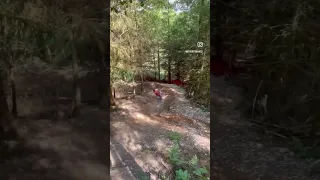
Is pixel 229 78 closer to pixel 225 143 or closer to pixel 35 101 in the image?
pixel 225 143

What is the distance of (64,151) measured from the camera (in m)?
1.22

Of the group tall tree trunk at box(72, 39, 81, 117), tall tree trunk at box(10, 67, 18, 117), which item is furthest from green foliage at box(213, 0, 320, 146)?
tall tree trunk at box(10, 67, 18, 117)

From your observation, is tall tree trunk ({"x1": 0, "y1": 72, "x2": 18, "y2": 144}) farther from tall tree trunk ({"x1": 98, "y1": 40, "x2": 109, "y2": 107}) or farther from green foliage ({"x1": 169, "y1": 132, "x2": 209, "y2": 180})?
green foliage ({"x1": 169, "y1": 132, "x2": 209, "y2": 180})

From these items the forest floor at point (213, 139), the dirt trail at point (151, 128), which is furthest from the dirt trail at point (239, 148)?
the dirt trail at point (151, 128)

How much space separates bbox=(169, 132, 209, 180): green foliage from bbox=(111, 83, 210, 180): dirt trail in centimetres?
2

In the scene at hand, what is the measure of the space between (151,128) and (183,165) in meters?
0.21

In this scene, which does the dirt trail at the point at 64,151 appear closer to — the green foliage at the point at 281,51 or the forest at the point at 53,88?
the forest at the point at 53,88

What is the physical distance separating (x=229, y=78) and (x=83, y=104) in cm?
60

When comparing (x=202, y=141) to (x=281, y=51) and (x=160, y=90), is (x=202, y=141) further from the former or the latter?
(x=281, y=51)

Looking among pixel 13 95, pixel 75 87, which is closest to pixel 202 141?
pixel 75 87

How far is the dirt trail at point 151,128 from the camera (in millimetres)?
1275

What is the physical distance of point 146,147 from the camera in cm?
130

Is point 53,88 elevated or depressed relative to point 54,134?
elevated

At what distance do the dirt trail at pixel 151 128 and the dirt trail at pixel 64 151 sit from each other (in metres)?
0.09
